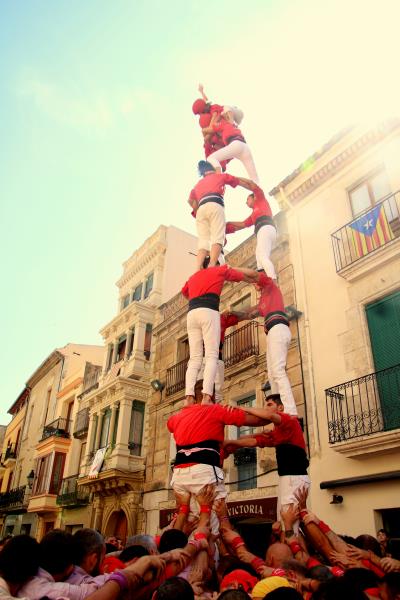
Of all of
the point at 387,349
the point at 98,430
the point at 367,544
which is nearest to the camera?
the point at 367,544

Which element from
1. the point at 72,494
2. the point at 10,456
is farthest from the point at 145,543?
the point at 10,456

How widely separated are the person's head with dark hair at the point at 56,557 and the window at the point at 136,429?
14.3 meters

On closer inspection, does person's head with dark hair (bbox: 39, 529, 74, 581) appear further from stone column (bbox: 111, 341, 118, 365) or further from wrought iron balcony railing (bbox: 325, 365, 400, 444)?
stone column (bbox: 111, 341, 118, 365)

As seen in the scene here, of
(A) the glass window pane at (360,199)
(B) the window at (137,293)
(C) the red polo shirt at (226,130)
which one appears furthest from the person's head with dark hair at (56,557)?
(B) the window at (137,293)

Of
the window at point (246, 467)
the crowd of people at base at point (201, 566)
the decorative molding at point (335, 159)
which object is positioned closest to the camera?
the crowd of people at base at point (201, 566)

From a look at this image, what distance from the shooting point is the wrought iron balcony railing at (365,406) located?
8.57 m

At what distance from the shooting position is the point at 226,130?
6.71m

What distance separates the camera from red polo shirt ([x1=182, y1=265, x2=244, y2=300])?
5.35 metres

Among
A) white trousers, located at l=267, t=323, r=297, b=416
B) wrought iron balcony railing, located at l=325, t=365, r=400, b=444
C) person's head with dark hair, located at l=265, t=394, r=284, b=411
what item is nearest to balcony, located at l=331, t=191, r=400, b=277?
wrought iron balcony railing, located at l=325, t=365, r=400, b=444

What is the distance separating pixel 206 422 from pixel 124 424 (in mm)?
13266

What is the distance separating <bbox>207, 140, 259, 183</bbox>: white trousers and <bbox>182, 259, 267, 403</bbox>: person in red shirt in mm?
1737

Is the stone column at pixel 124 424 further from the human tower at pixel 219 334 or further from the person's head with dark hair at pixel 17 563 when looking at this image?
the person's head with dark hair at pixel 17 563

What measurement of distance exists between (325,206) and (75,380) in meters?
16.7

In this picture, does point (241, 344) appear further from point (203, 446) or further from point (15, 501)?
point (15, 501)
